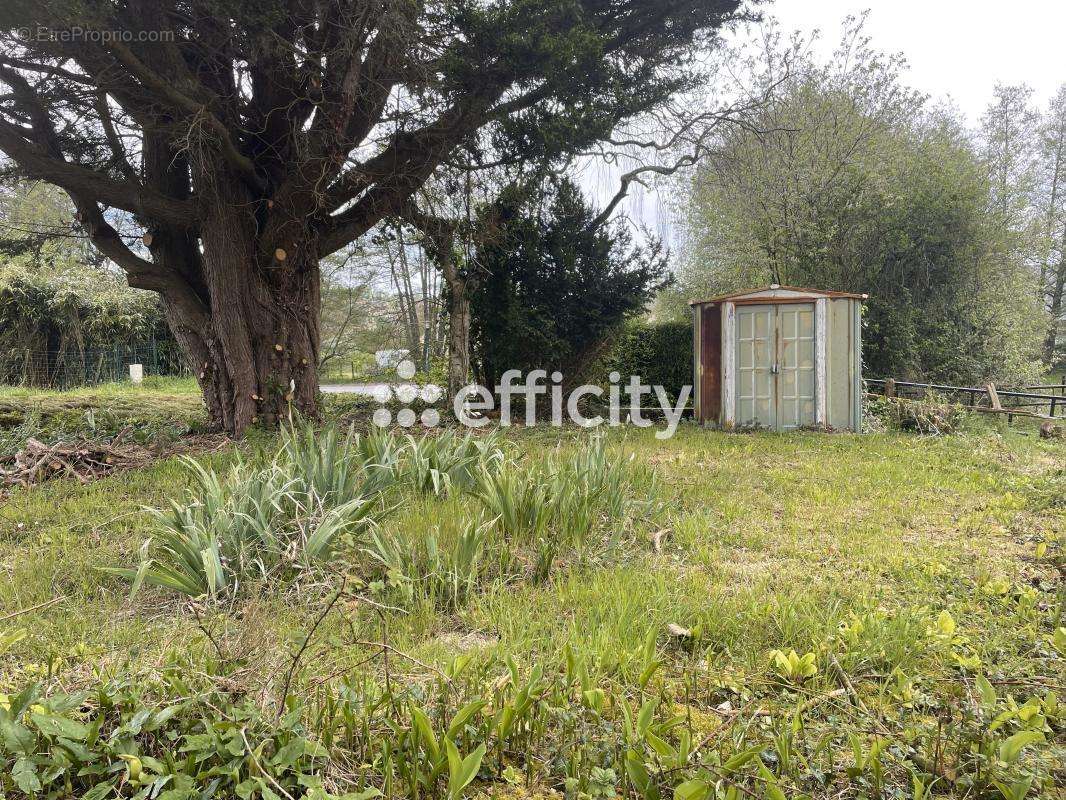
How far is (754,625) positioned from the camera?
2.34 meters

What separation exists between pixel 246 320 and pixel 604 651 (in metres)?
6.80

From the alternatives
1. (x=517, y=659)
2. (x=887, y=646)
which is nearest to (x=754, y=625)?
(x=887, y=646)

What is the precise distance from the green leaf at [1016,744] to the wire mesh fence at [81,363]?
19.4 m

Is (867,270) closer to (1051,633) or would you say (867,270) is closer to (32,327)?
(1051,633)

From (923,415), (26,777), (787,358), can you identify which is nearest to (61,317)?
(787,358)

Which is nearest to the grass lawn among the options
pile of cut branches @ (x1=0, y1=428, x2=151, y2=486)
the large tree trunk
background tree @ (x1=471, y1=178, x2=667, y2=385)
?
pile of cut branches @ (x1=0, y1=428, x2=151, y2=486)

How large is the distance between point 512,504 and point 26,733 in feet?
7.28

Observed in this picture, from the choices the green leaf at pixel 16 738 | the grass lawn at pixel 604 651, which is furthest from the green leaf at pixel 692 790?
the green leaf at pixel 16 738

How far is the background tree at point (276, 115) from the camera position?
584 centimetres

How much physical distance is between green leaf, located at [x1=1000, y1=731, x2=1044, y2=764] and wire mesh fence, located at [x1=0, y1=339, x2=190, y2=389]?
63.6ft

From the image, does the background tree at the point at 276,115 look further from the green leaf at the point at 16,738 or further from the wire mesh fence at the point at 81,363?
the wire mesh fence at the point at 81,363

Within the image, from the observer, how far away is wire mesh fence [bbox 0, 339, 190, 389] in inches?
600

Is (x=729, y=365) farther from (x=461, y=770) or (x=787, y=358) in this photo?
(x=461, y=770)

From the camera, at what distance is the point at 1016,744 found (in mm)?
1454
